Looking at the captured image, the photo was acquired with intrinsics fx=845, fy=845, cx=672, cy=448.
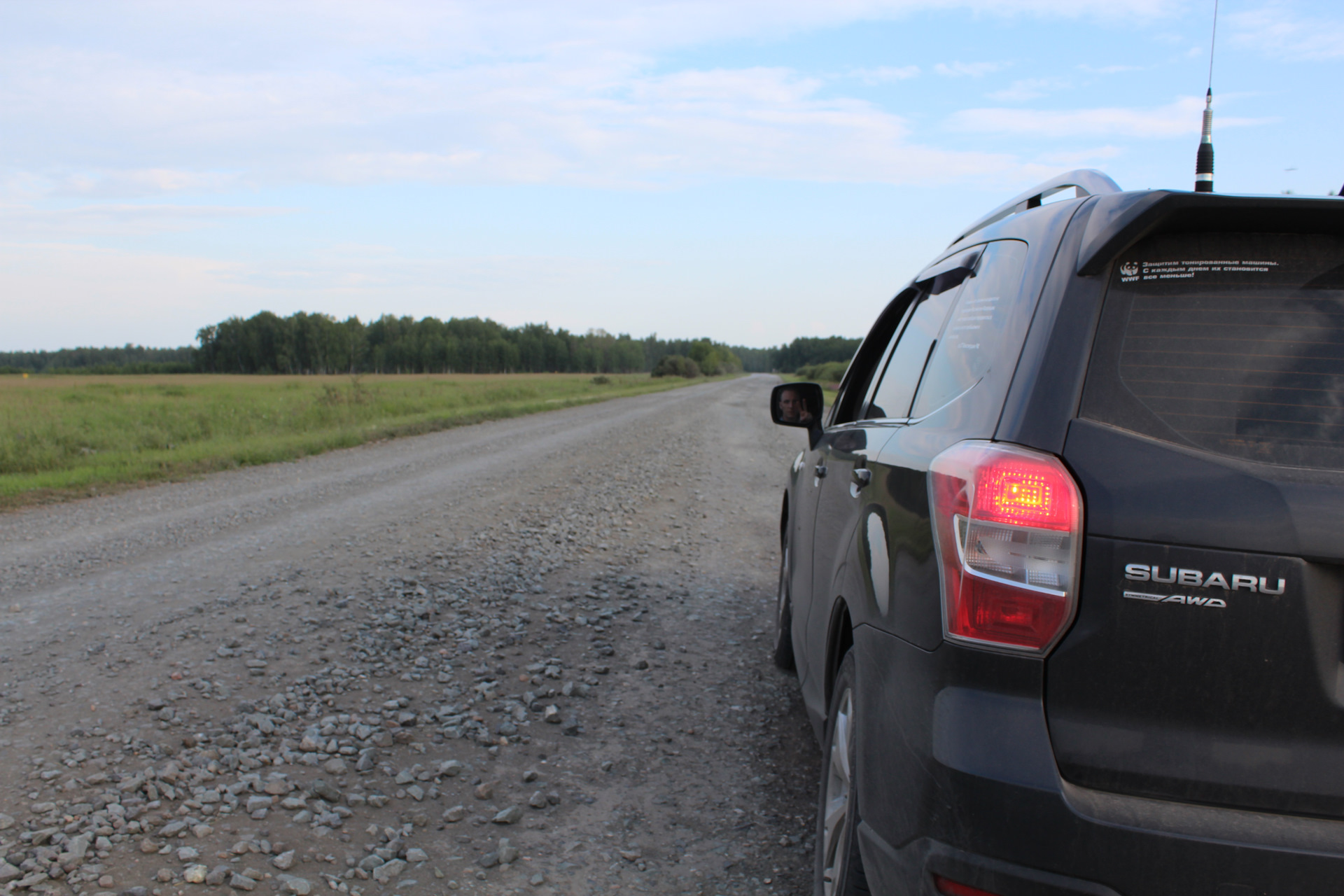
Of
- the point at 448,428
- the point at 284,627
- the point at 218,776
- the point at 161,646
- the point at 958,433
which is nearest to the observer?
the point at 958,433

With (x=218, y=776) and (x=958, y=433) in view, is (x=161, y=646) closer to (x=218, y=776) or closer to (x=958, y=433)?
(x=218, y=776)

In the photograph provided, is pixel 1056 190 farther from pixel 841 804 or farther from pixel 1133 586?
pixel 841 804

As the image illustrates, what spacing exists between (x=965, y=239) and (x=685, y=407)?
91.4ft

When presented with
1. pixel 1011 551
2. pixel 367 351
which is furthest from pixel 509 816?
pixel 367 351

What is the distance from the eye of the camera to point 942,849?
1604 mm

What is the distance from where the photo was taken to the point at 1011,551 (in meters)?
1.60

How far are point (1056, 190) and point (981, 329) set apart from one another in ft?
2.02

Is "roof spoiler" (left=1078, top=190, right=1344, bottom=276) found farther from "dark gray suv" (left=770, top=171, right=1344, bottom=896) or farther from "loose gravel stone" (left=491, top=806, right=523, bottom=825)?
"loose gravel stone" (left=491, top=806, right=523, bottom=825)

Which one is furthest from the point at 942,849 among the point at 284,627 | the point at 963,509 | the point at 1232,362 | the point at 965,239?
the point at 284,627

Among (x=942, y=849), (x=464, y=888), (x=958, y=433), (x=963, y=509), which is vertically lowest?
(x=464, y=888)

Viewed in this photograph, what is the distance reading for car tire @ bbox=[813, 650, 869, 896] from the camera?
2.02 meters

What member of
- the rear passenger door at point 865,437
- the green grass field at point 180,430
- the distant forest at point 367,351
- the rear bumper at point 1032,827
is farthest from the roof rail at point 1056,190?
the distant forest at point 367,351

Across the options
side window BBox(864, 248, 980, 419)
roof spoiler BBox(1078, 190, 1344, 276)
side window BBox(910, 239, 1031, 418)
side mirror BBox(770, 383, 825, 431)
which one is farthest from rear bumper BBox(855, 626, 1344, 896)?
side mirror BBox(770, 383, 825, 431)

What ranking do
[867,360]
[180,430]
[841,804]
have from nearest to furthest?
1. [841,804]
2. [867,360]
3. [180,430]
